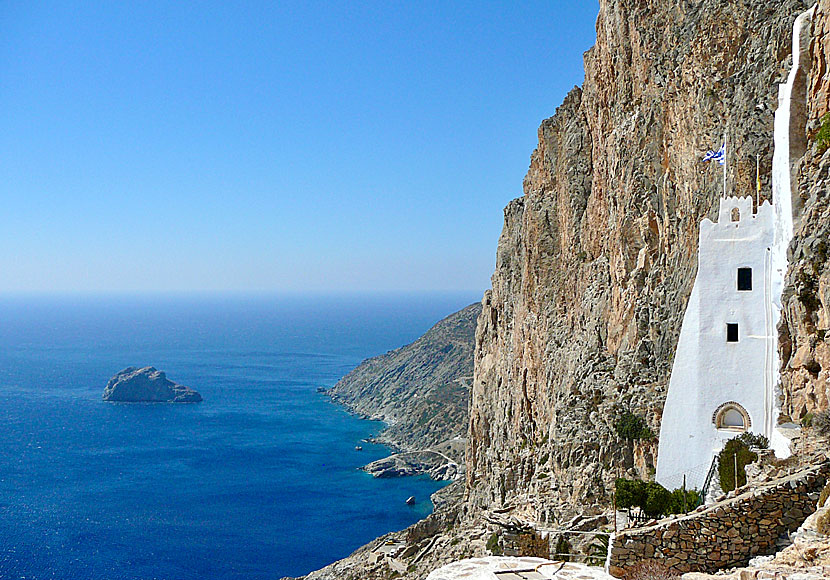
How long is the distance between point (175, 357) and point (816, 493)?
631ft

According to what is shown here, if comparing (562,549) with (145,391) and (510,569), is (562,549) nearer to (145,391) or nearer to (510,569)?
(510,569)

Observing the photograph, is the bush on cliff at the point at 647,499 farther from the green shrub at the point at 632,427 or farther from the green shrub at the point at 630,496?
the green shrub at the point at 632,427

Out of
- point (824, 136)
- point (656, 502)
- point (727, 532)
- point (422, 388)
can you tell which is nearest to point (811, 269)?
point (824, 136)

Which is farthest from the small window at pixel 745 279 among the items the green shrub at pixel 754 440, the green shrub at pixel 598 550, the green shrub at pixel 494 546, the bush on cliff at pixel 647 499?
the green shrub at pixel 494 546

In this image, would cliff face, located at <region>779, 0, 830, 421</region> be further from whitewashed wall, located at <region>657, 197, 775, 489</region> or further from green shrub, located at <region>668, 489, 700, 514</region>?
green shrub, located at <region>668, 489, 700, 514</region>

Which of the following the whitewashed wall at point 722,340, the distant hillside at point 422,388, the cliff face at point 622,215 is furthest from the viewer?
the distant hillside at point 422,388

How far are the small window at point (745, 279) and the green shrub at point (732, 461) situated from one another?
395 centimetres

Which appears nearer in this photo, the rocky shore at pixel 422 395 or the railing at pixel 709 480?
the railing at pixel 709 480

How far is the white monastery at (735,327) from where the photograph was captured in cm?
1906

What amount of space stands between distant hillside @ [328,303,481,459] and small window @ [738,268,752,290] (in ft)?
214

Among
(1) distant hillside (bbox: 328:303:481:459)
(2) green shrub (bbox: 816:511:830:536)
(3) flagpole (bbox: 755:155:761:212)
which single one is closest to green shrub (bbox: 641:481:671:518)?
(2) green shrub (bbox: 816:511:830:536)

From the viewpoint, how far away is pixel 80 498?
2709 inches

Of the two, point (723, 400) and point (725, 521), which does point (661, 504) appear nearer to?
point (723, 400)

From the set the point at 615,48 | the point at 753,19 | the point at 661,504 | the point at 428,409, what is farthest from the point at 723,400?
the point at 428,409
